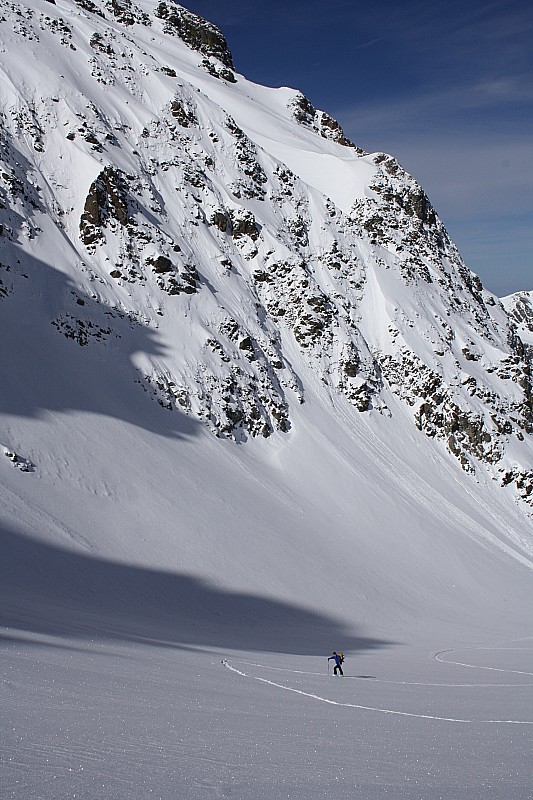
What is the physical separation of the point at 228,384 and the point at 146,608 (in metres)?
26.2

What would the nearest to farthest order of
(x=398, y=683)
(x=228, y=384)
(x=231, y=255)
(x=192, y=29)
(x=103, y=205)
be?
1. (x=398, y=683)
2. (x=228, y=384)
3. (x=103, y=205)
4. (x=231, y=255)
5. (x=192, y=29)

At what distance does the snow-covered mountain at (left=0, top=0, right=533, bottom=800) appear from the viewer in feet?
97.8

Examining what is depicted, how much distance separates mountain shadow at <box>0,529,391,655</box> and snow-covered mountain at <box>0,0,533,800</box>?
0.52 ft

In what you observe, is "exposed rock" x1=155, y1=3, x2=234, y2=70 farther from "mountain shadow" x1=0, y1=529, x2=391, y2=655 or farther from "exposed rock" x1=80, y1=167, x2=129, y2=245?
"mountain shadow" x1=0, y1=529, x2=391, y2=655

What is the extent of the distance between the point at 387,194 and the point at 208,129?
23.0 m

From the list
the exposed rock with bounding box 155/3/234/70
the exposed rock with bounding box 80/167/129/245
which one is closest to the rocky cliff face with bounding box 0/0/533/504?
the exposed rock with bounding box 80/167/129/245

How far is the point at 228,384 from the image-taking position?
164ft

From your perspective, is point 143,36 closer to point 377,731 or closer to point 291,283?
point 291,283

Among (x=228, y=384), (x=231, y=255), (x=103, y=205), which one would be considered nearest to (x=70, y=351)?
(x=228, y=384)

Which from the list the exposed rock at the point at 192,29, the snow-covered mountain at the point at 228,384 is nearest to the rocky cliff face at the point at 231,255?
the snow-covered mountain at the point at 228,384

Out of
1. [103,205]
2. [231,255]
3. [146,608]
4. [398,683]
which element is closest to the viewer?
[398,683]

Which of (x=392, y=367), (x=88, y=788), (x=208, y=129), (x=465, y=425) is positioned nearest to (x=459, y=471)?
(x=465, y=425)

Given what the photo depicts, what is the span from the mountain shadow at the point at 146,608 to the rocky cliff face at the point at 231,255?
18.7m

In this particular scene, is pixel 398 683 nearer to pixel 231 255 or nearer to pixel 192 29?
pixel 231 255
